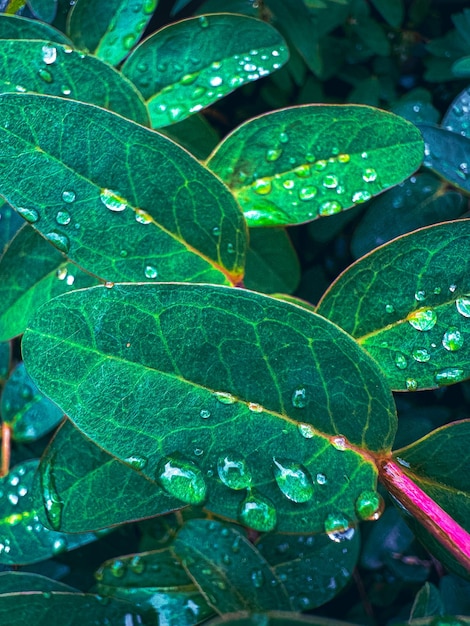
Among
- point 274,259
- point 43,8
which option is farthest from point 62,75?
point 274,259

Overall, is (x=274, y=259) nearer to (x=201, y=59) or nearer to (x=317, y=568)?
(x=201, y=59)

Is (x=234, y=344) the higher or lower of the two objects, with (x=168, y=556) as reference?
higher

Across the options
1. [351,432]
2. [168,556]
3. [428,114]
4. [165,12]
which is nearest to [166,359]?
[351,432]

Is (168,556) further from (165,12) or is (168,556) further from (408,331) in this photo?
(165,12)

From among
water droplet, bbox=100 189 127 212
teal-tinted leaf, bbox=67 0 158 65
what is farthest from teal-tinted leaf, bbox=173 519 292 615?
teal-tinted leaf, bbox=67 0 158 65

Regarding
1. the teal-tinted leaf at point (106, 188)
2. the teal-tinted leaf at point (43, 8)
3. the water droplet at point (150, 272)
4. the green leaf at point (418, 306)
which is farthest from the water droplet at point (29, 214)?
the teal-tinted leaf at point (43, 8)

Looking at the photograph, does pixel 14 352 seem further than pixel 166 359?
Yes

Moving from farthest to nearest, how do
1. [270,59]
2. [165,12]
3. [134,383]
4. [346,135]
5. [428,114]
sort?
[165,12] → [428,114] → [270,59] → [346,135] → [134,383]
